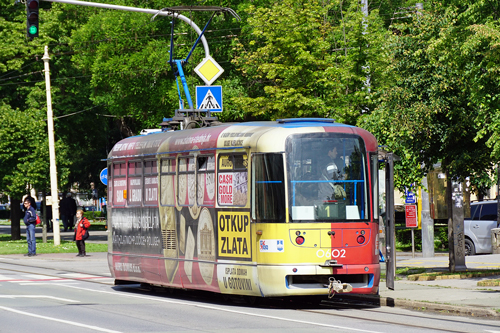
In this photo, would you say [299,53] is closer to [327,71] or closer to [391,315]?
[327,71]

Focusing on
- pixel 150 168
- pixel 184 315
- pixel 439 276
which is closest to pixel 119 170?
pixel 150 168

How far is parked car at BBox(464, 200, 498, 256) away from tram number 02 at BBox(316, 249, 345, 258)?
1563 centimetres

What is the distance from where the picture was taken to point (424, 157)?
59.6 ft

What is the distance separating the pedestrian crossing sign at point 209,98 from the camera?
1964cm

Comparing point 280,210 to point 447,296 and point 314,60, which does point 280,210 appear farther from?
point 314,60

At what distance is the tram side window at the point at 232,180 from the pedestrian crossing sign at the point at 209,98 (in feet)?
18.0

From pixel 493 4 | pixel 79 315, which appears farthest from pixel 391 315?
pixel 493 4

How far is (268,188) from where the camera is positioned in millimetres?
13227

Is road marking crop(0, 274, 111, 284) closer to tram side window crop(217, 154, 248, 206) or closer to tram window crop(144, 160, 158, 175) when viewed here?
tram window crop(144, 160, 158, 175)

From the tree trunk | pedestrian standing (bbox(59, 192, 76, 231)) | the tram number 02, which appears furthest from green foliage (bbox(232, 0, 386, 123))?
pedestrian standing (bbox(59, 192, 76, 231))

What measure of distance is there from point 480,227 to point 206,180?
51.7 feet

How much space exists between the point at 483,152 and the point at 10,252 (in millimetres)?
19302

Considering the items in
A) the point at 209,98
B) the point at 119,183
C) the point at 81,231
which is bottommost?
the point at 81,231

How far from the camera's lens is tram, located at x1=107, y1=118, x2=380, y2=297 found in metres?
13.0
